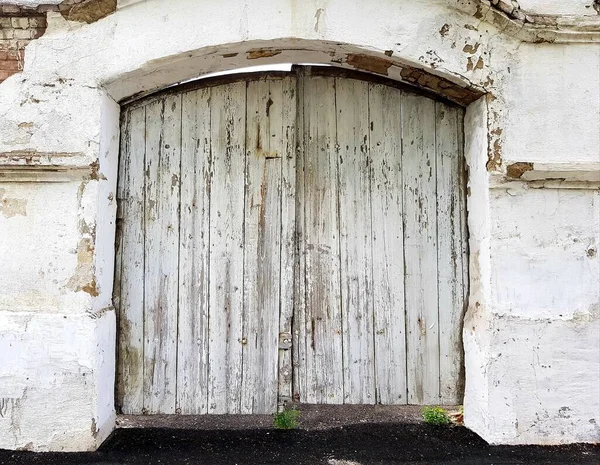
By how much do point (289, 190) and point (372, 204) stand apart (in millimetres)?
533

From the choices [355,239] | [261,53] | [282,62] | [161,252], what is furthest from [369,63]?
[161,252]

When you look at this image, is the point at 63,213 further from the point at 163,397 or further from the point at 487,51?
the point at 487,51

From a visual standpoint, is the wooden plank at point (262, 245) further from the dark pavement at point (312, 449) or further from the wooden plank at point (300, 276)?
the dark pavement at point (312, 449)

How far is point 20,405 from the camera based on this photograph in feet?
7.55

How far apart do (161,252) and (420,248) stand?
1.62 metres

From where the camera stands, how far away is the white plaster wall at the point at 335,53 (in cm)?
231

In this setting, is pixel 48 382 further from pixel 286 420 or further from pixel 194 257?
pixel 286 420

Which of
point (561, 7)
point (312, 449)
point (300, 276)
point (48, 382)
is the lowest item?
point (312, 449)

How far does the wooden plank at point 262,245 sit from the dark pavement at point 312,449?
318mm

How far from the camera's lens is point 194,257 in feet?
9.04

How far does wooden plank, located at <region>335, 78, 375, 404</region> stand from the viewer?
2.76 metres

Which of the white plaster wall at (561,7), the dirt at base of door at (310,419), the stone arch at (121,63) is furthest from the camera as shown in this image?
the dirt at base of door at (310,419)

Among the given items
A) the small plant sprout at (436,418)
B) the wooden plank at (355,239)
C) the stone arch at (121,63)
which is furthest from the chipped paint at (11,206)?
the small plant sprout at (436,418)

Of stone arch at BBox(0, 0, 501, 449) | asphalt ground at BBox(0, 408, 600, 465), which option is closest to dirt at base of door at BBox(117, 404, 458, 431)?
asphalt ground at BBox(0, 408, 600, 465)
